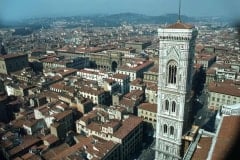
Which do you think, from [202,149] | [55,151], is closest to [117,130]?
[55,151]

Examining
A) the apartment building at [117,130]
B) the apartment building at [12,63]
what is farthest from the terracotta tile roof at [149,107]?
the apartment building at [12,63]

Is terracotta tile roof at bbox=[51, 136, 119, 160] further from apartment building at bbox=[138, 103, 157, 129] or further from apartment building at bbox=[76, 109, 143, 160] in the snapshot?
apartment building at bbox=[138, 103, 157, 129]

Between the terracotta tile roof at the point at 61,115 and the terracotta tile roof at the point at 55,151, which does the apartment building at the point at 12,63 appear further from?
the terracotta tile roof at the point at 55,151

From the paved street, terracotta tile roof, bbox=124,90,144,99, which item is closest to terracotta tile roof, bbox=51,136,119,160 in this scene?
terracotta tile roof, bbox=124,90,144,99

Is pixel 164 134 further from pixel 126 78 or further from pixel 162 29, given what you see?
pixel 126 78

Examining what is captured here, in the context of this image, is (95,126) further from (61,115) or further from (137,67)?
(137,67)

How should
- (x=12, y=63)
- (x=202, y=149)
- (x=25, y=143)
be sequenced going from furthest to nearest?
(x=12, y=63) → (x=25, y=143) → (x=202, y=149)

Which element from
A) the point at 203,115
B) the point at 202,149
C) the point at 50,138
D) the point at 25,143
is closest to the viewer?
the point at 202,149
